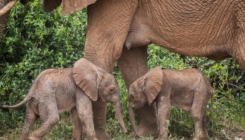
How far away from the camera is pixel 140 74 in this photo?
7.98 metres

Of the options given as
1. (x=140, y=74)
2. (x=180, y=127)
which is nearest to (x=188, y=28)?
(x=140, y=74)

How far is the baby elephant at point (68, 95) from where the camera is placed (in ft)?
22.8

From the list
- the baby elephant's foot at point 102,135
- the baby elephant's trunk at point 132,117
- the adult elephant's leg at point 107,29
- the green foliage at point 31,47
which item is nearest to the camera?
the adult elephant's leg at point 107,29

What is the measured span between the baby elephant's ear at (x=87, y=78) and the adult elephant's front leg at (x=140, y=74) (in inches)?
32.3

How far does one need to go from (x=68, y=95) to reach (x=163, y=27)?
3.42ft

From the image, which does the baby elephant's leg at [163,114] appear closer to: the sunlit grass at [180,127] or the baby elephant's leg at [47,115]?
the sunlit grass at [180,127]

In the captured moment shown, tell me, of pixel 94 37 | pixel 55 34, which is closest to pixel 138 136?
pixel 94 37

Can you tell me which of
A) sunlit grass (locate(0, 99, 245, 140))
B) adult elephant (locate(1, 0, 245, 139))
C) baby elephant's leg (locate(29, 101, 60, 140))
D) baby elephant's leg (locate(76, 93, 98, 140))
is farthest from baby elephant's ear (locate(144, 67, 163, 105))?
baby elephant's leg (locate(29, 101, 60, 140))

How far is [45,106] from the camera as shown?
6.94 meters

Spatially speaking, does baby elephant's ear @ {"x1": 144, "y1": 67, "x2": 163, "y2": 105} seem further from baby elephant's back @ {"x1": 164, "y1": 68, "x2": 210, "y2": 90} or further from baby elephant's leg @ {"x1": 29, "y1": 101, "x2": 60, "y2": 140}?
baby elephant's leg @ {"x1": 29, "y1": 101, "x2": 60, "y2": 140}

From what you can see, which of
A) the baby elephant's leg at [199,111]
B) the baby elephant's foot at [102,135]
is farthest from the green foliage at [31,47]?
the baby elephant's leg at [199,111]

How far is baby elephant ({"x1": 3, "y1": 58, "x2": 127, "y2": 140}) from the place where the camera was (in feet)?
22.8

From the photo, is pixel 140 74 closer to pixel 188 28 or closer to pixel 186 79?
pixel 186 79

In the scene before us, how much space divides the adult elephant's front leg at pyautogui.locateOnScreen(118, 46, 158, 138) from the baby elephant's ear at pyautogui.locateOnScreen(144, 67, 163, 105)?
19.3 inches
